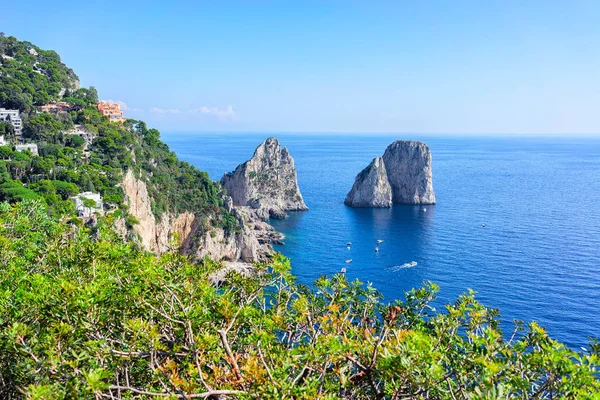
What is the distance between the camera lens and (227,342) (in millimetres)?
8086

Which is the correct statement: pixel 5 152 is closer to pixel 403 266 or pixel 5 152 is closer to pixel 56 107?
pixel 56 107

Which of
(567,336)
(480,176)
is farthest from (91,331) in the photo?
(480,176)

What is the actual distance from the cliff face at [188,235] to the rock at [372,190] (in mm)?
30375

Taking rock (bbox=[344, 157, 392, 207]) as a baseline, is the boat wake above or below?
below

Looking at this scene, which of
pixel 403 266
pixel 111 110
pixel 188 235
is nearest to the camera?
pixel 188 235

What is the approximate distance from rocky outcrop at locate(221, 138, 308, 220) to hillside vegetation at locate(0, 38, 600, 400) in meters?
72.7

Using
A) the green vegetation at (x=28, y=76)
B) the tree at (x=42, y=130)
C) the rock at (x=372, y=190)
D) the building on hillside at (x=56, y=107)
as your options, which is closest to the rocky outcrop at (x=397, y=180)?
the rock at (x=372, y=190)

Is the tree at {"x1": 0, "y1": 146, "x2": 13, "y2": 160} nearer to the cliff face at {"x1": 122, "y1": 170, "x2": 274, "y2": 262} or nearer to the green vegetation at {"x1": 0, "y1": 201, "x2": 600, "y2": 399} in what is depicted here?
the cliff face at {"x1": 122, "y1": 170, "x2": 274, "y2": 262}

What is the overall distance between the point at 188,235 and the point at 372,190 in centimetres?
5234

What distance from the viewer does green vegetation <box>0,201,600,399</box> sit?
21.4 feet

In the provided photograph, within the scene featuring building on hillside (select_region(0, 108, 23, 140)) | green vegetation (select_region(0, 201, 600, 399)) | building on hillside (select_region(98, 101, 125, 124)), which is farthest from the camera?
building on hillside (select_region(98, 101, 125, 124))

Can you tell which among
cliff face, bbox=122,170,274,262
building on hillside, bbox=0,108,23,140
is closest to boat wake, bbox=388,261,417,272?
cliff face, bbox=122,170,274,262

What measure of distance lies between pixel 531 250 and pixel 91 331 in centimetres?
6214

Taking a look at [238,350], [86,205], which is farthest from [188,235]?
[238,350]
